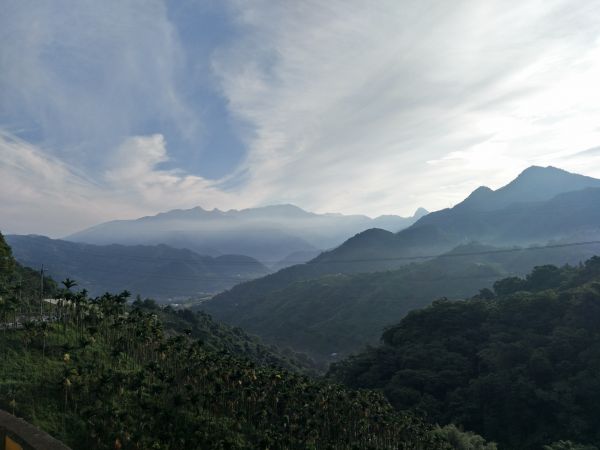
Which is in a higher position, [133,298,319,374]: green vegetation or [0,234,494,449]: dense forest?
[0,234,494,449]: dense forest

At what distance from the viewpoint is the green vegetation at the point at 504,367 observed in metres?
64.6

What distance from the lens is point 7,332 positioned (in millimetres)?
51781

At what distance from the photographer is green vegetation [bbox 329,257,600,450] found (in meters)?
64.6

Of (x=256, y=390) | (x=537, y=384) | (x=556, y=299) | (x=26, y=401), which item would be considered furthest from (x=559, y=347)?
(x=26, y=401)

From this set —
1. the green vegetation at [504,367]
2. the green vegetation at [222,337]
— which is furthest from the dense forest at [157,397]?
the green vegetation at [222,337]

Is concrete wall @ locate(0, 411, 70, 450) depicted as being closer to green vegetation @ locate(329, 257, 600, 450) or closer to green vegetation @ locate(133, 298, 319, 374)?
green vegetation @ locate(329, 257, 600, 450)

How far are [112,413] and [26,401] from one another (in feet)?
24.6

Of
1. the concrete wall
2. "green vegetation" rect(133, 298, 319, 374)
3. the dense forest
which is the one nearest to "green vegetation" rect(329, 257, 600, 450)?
the dense forest

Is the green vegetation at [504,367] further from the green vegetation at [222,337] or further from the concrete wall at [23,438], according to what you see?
the concrete wall at [23,438]

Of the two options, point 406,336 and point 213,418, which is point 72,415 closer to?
point 213,418

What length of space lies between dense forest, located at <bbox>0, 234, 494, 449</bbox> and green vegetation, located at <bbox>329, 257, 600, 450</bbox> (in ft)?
52.1

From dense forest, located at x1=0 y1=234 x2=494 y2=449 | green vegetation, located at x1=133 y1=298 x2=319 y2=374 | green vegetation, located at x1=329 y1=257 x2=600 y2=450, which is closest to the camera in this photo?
dense forest, located at x1=0 y1=234 x2=494 y2=449

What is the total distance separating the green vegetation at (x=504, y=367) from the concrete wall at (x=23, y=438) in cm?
5472

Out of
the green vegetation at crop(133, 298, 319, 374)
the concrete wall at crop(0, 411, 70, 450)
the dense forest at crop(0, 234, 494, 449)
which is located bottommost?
the green vegetation at crop(133, 298, 319, 374)
